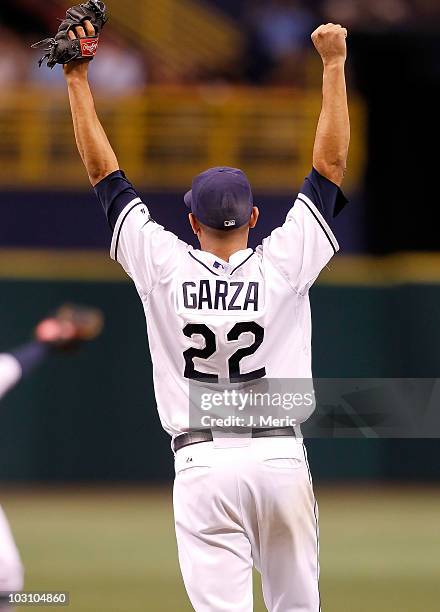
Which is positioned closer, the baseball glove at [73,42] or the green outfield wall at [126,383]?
the baseball glove at [73,42]

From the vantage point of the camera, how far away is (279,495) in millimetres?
4055

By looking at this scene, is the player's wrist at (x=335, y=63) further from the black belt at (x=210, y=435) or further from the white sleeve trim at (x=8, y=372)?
the white sleeve trim at (x=8, y=372)

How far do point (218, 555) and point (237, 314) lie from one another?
0.73 m

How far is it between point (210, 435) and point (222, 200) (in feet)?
2.40

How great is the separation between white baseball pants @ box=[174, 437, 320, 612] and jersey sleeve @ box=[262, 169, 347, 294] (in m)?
0.53

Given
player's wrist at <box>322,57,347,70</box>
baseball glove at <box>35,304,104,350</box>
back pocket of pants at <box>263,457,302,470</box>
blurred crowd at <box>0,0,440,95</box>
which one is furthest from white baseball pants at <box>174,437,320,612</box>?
blurred crowd at <box>0,0,440,95</box>

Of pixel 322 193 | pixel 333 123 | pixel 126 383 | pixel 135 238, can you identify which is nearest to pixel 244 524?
pixel 135 238

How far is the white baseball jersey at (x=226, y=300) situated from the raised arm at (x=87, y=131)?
0.16 m

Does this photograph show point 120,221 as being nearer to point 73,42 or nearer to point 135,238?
point 135,238

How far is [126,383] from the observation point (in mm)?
13406

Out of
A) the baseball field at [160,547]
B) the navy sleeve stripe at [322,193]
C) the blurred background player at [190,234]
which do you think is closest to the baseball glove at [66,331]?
the baseball field at [160,547]

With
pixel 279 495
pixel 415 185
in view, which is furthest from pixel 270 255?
pixel 415 185

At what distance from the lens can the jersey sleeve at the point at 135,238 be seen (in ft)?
13.8

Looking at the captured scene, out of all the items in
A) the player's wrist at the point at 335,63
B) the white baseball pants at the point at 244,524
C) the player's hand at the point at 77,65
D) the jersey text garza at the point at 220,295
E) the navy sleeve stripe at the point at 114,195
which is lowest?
the white baseball pants at the point at 244,524
